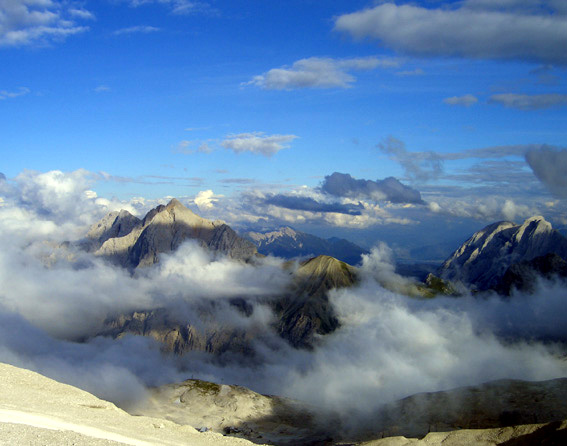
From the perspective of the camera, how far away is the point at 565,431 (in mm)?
91312

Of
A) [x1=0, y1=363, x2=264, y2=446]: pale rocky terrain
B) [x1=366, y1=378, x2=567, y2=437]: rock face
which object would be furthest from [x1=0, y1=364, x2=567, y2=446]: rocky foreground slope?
[x1=366, y1=378, x2=567, y2=437]: rock face

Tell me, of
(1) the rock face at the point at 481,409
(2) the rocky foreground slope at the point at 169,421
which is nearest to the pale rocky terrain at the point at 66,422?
(2) the rocky foreground slope at the point at 169,421

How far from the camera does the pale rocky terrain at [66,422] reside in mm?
60594

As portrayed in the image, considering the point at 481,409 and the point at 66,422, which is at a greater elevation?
the point at 66,422

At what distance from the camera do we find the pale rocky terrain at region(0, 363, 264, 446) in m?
60.6

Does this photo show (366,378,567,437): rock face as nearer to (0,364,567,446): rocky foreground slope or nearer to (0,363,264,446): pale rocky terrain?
(0,364,567,446): rocky foreground slope

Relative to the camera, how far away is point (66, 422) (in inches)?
2889

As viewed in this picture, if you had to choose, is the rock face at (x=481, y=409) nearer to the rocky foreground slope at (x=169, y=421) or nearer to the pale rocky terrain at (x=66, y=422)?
the rocky foreground slope at (x=169, y=421)

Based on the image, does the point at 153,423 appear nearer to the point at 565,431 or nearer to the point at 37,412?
the point at 37,412

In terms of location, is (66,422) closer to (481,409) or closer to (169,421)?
(169,421)

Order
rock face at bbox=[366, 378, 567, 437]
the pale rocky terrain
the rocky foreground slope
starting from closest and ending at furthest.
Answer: the pale rocky terrain → the rocky foreground slope → rock face at bbox=[366, 378, 567, 437]

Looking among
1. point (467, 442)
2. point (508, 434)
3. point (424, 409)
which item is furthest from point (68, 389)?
point (424, 409)

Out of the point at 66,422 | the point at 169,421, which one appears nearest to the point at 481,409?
the point at 169,421

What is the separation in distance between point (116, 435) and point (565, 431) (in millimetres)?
83332
